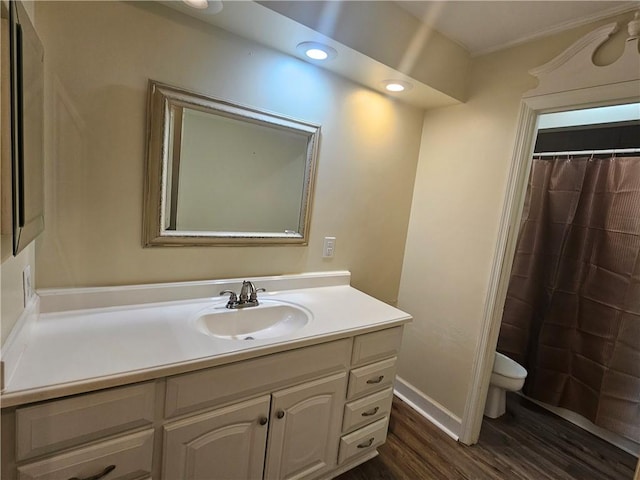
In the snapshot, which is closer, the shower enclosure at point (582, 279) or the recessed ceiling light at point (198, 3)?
the recessed ceiling light at point (198, 3)

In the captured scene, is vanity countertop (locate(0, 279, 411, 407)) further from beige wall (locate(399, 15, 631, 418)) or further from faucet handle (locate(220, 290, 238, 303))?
beige wall (locate(399, 15, 631, 418))

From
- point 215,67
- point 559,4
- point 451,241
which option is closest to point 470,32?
point 559,4

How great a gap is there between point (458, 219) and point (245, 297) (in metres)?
1.37

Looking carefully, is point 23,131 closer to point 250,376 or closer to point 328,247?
point 250,376

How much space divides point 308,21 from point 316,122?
1.64 ft

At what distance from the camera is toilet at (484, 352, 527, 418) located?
210cm

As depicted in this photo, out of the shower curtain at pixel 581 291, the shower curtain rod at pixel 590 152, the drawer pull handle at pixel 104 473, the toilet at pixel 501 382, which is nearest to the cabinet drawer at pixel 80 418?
the drawer pull handle at pixel 104 473

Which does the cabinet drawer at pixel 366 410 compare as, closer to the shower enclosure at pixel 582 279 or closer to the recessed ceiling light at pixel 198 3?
the shower enclosure at pixel 582 279

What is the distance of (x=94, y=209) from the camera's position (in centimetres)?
125

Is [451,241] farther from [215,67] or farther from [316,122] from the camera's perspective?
[215,67]

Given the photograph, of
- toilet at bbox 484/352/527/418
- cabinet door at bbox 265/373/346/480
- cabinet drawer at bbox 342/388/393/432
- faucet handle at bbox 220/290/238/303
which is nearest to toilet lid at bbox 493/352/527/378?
toilet at bbox 484/352/527/418

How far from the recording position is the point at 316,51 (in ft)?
4.86

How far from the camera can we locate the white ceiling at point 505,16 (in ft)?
4.62

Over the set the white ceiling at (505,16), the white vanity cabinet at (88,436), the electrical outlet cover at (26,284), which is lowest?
the white vanity cabinet at (88,436)
